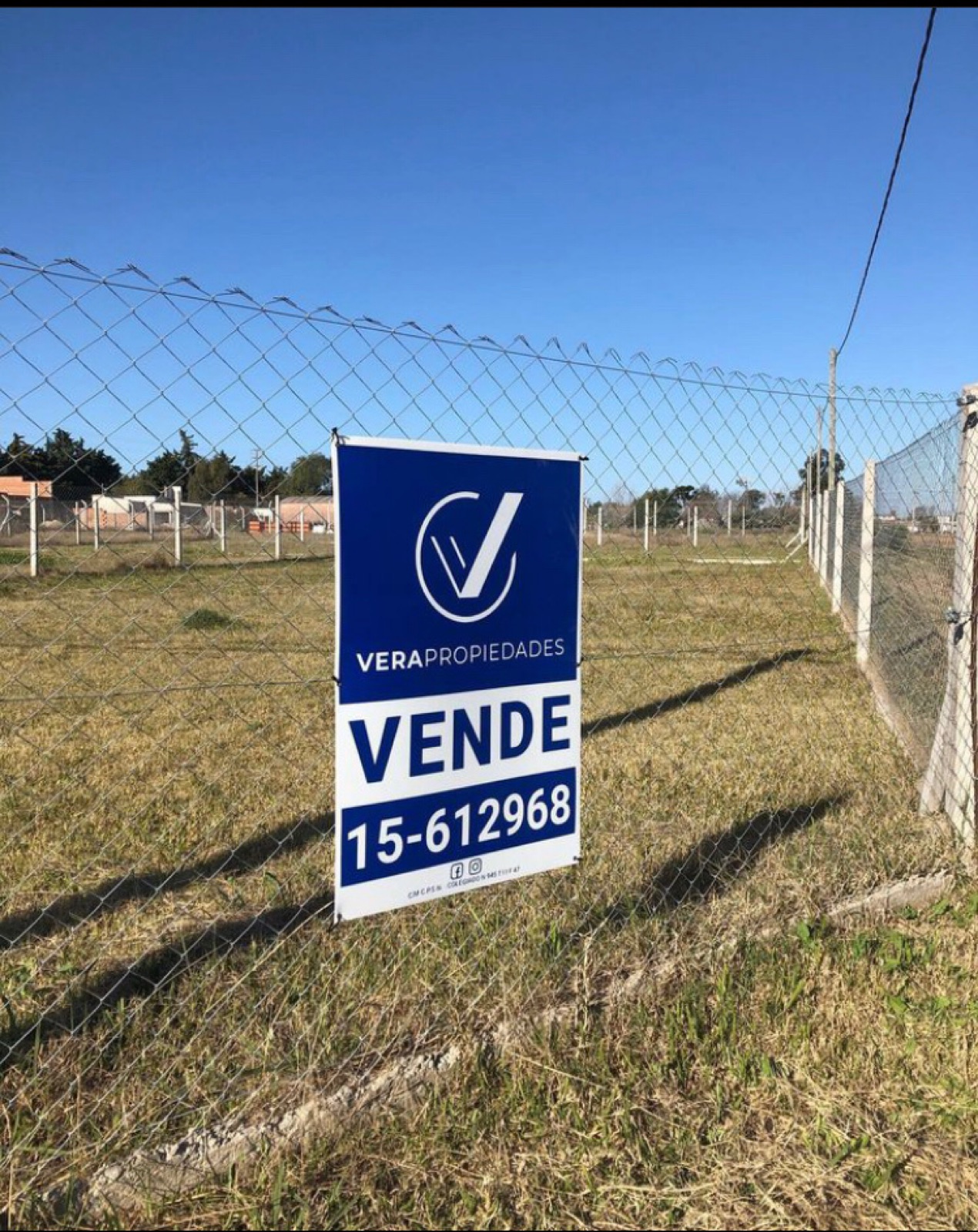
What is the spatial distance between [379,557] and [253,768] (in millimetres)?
3168

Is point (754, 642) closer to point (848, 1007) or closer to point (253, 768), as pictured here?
point (253, 768)

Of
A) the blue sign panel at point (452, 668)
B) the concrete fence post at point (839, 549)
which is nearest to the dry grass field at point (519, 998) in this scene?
the blue sign panel at point (452, 668)

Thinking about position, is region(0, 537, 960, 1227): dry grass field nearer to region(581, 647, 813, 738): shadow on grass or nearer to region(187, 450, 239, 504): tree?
region(187, 450, 239, 504): tree

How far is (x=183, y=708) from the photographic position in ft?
20.8

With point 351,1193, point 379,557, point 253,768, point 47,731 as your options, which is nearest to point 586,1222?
point 351,1193

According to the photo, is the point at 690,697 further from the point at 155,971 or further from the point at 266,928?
the point at 155,971

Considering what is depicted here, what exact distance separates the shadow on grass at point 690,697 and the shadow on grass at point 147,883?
2.18 metres

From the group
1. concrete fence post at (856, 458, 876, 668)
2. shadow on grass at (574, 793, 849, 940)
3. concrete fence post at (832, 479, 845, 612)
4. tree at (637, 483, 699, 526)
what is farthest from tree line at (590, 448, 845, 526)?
concrete fence post at (832, 479, 845, 612)

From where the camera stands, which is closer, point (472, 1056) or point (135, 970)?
point (472, 1056)

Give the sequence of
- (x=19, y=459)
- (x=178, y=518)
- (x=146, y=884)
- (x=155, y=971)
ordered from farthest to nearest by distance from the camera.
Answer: (x=146, y=884) < (x=178, y=518) < (x=155, y=971) < (x=19, y=459)

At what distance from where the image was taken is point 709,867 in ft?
11.5

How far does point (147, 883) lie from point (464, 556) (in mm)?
2020

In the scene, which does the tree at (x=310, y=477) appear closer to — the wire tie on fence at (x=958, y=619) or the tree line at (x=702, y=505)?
the tree line at (x=702, y=505)

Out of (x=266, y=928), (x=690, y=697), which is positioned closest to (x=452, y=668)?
(x=266, y=928)
